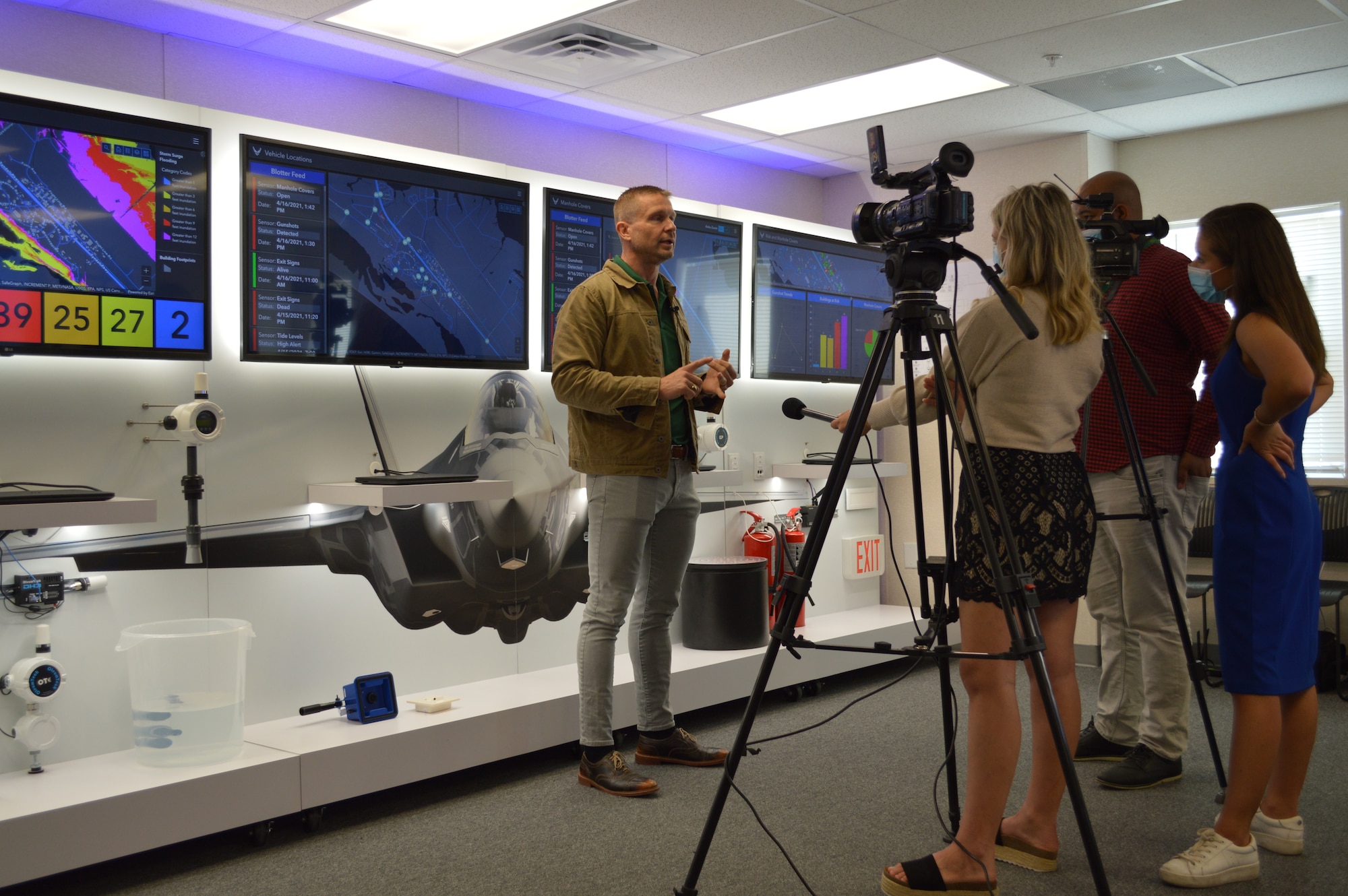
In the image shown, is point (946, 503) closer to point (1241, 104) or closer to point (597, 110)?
point (597, 110)

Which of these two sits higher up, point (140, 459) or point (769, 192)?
point (769, 192)

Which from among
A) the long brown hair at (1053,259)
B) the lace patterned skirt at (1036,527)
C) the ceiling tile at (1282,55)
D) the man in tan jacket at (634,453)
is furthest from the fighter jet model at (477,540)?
the ceiling tile at (1282,55)

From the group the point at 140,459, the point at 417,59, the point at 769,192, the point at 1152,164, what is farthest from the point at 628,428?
the point at 1152,164

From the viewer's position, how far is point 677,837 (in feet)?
8.75

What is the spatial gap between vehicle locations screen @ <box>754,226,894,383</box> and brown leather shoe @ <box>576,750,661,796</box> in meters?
2.17

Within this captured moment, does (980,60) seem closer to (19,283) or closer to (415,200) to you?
(415,200)

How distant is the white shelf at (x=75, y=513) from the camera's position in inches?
94.2

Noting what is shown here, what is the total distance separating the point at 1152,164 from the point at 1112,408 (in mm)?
2517

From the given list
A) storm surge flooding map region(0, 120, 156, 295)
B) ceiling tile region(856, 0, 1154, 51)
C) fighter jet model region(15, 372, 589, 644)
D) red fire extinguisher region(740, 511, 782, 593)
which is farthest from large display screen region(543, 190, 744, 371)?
storm surge flooding map region(0, 120, 156, 295)

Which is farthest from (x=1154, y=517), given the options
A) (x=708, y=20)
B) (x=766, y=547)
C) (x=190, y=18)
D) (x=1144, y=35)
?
(x=190, y=18)

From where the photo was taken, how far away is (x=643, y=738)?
328 cm

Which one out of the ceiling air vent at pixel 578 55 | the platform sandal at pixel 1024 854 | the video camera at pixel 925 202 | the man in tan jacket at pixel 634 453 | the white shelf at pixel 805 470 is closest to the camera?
the video camera at pixel 925 202

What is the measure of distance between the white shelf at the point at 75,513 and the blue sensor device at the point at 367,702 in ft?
2.63

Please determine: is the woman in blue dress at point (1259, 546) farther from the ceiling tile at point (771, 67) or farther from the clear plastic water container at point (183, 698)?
the clear plastic water container at point (183, 698)
